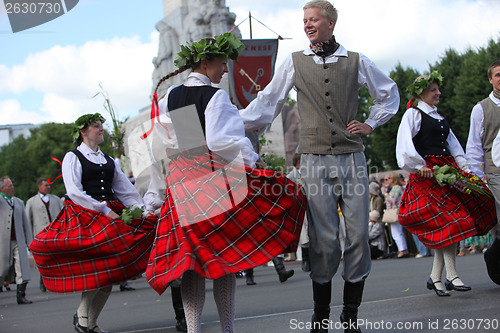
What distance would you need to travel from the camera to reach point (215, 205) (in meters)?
4.13

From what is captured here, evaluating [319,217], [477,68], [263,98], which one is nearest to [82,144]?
[263,98]

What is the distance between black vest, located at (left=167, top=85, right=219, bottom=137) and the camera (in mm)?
4249

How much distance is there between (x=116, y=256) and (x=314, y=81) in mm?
2254

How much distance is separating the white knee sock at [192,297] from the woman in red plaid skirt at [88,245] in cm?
162

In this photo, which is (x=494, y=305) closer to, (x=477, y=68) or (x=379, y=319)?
(x=379, y=319)

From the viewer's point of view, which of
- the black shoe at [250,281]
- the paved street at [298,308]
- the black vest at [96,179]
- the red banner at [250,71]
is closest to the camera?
the paved street at [298,308]

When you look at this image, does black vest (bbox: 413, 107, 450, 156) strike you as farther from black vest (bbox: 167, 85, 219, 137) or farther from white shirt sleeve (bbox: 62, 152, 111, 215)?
white shirt sleeve (bbox: 62, 152, 111, 215)

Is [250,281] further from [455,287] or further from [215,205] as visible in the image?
[215,205]

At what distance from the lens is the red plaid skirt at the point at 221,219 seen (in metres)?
3.96

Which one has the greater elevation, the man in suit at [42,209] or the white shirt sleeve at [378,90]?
the white shirt sleeve at [378,90]

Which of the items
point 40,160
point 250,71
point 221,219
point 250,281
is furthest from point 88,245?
point 40,160

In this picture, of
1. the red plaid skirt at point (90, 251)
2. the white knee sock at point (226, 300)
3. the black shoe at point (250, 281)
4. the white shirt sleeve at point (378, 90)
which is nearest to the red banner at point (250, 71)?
the black shoe at point (250, 281)

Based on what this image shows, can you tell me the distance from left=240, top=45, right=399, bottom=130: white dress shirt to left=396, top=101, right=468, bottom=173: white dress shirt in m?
1.49

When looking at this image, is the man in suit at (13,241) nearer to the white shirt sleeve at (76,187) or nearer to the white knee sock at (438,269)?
the white shirt sleeve at (76,187)
